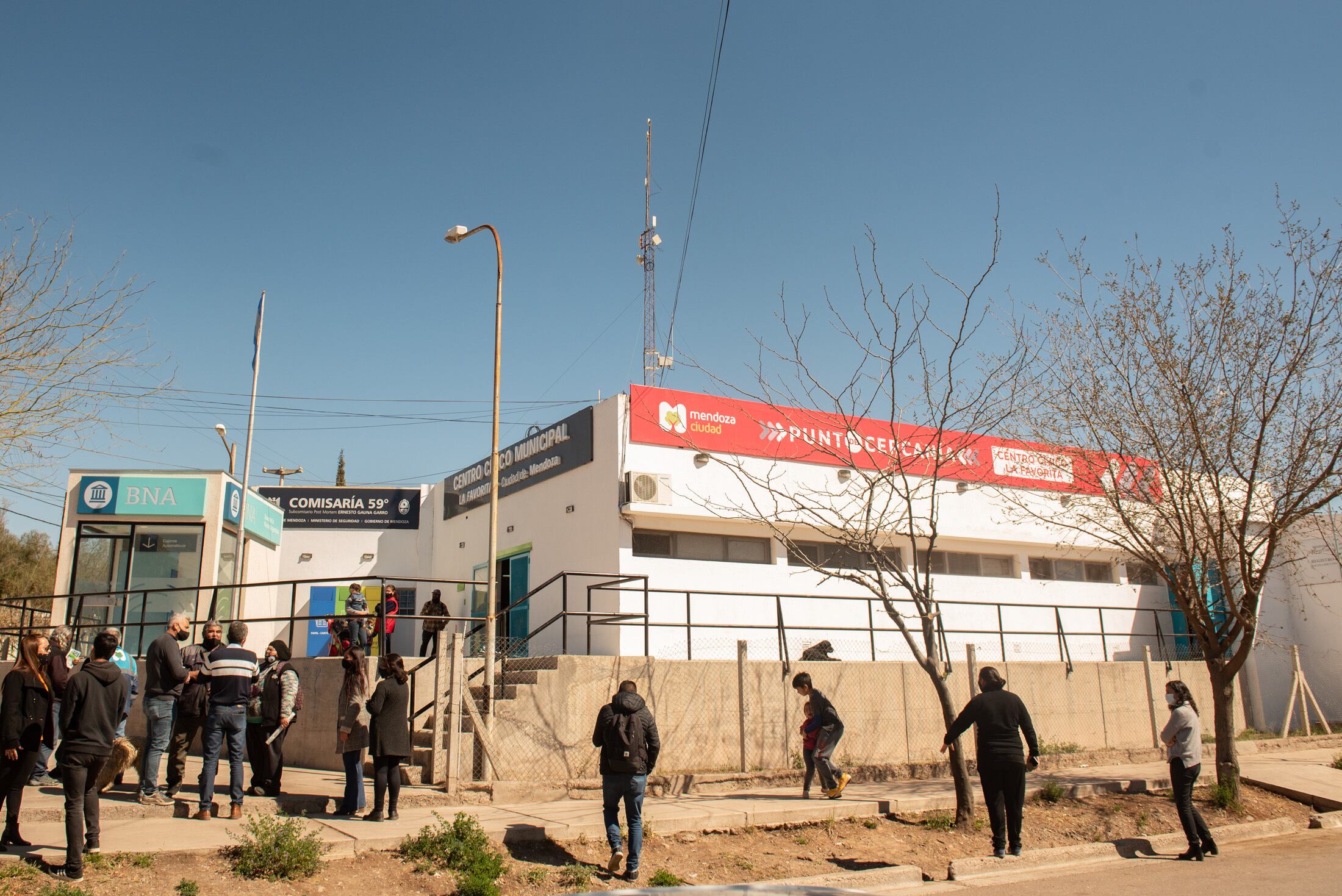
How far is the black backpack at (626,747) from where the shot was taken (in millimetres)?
8070

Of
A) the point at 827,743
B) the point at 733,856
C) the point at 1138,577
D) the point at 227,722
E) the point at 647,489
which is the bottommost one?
the point at 733,856

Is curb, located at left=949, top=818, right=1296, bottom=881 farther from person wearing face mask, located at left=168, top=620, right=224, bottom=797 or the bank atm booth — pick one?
the bank atm booth

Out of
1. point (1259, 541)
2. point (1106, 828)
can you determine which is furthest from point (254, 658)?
point (1259, 541)

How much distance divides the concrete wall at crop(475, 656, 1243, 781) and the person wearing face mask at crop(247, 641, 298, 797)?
2.55m

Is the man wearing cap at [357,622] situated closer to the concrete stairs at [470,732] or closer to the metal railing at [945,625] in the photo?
the concrete stairs at [470,732]

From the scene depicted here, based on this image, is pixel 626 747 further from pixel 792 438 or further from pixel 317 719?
pixel 792 438

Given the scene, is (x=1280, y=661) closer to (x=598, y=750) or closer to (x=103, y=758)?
(x=598, y=750)

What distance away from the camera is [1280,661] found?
23.7m

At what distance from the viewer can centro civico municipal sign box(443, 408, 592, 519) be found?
61.0 feet

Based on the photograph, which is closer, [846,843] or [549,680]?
[846,843]

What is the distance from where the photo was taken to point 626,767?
317 inches

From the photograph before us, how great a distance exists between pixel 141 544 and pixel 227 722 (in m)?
11.3

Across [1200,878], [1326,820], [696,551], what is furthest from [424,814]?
[1326,820]

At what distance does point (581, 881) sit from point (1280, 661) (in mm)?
22686
